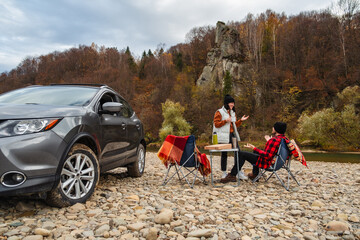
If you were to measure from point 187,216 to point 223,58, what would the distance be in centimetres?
5226

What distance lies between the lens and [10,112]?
10.5ft

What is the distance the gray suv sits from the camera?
300 cm

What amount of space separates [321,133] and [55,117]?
29.9 meters

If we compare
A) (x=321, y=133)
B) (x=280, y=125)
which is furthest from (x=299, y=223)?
(x=321, y=133)

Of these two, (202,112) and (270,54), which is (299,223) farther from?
(270,54)

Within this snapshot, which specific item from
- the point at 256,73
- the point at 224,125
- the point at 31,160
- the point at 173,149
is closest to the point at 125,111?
the point at 173,149

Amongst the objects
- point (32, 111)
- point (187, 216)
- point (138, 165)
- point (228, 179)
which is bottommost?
point (228, 179)

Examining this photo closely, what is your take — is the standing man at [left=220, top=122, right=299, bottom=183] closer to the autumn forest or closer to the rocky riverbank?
the rocky riverbank

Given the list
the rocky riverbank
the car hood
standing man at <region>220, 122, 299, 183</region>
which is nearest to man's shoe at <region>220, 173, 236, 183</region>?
standing man at <region>220, 122, 299, 183</region>

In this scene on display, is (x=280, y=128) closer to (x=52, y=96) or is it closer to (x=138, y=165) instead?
(x=138, y=165)

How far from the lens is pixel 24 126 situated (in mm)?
3131

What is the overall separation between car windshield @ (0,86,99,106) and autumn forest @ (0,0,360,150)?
2845 cm

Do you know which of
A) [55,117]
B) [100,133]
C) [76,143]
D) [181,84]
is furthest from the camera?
[181,84]

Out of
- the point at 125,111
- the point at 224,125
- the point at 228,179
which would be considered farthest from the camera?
the point at 224,125
